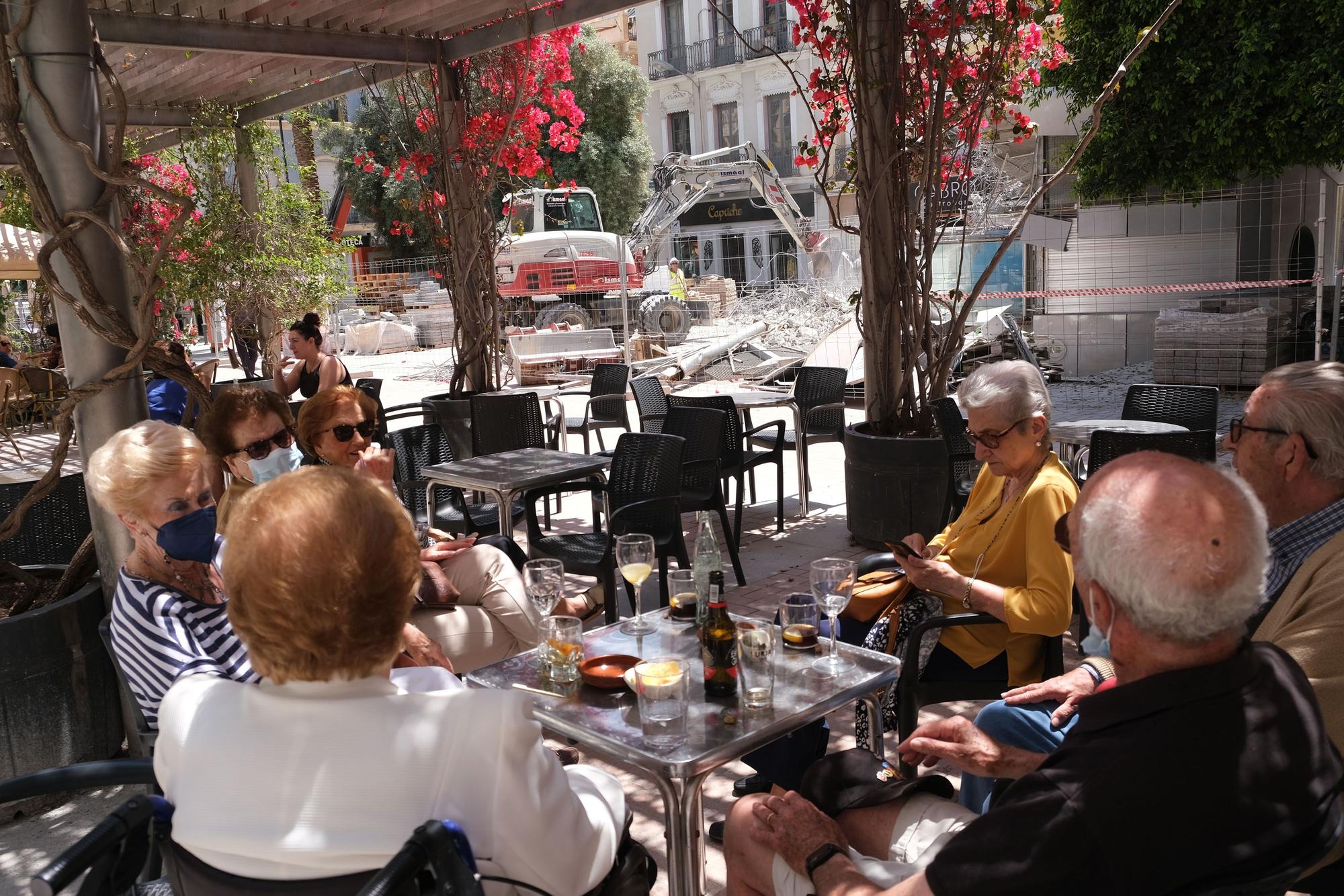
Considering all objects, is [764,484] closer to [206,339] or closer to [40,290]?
[40,290]

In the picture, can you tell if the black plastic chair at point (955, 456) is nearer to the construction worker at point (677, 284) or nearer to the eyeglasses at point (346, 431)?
the eyeglasses at point (346, 431)

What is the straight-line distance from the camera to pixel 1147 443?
4426mm

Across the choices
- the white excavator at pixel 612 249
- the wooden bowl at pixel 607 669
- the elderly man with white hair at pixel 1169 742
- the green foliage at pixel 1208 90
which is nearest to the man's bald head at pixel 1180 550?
the elderly man with white hair at pixel 1169 742

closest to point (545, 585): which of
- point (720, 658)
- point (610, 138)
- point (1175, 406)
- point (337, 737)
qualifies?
point (720, 658)

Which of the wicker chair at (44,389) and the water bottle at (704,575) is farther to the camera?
the wicker chair at (44,389)

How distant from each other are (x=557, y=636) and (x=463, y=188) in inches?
266

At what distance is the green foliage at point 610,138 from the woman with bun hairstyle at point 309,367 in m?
22.8

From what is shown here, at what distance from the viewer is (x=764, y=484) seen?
8.00 m

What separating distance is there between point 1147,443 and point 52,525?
4.58 m

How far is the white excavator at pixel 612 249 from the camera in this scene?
17938 mm

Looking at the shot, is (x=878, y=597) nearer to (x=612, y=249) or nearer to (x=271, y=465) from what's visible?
(x=271, y=465)

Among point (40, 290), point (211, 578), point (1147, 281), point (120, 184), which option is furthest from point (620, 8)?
point (40, 290)

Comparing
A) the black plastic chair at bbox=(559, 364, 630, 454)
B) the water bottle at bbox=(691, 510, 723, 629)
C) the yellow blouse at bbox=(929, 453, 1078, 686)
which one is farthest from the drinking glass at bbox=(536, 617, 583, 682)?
the black plastic chair at bbox=(559, 364, 630, 454)

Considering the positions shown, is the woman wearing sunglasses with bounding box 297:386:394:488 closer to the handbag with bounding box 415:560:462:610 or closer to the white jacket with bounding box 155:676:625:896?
the handbag with bounding box 415:560:462:610
